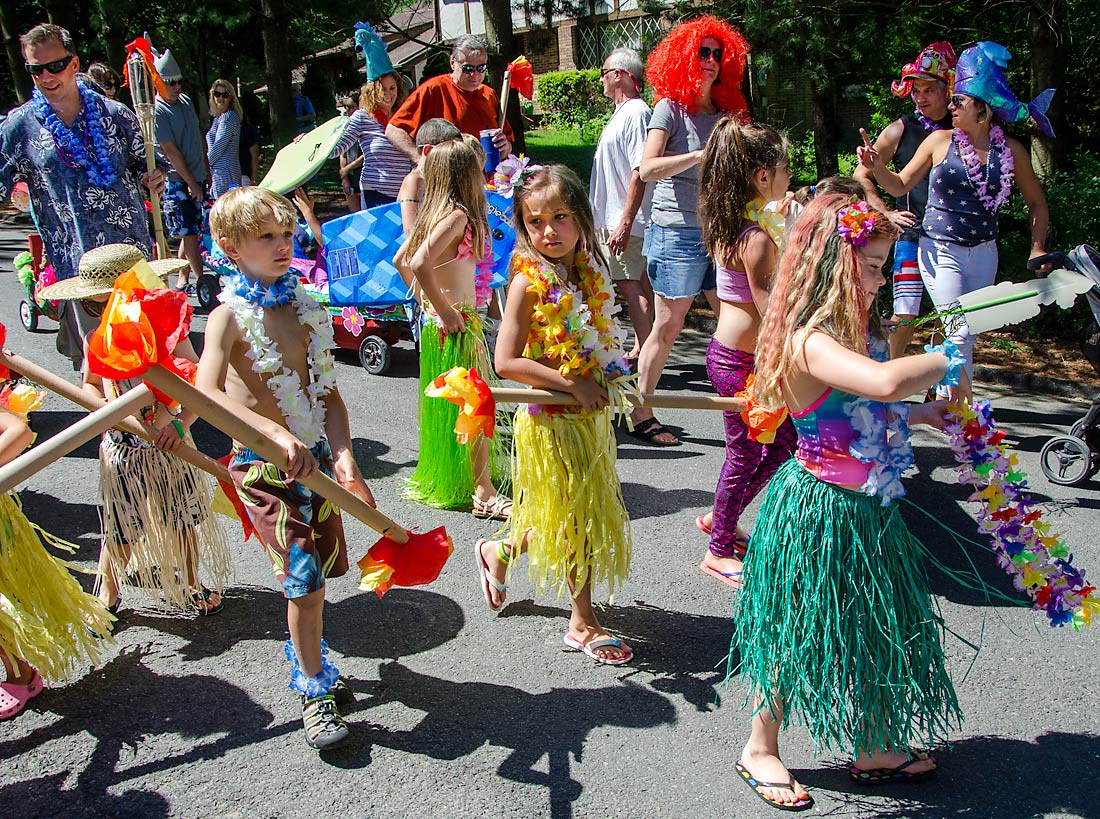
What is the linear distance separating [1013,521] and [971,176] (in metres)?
2.95

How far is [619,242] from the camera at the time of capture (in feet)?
19.7

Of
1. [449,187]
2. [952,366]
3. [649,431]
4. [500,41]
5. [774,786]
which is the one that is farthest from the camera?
[500,41]

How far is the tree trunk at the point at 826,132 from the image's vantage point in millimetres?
9461

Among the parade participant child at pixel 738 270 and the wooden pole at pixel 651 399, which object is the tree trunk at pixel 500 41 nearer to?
the parade participant child at pixel 738 270

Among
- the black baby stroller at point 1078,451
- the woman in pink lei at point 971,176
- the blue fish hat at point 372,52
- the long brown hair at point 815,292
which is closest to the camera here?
the long brown hair at point 815,292

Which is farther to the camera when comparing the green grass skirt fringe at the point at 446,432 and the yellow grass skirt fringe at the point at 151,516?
the green grass skirt fringe at the point at 446,432

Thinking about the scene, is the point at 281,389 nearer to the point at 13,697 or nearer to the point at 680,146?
the point at 13,697

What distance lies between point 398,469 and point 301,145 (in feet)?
8.74

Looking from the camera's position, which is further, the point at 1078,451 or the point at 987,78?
the point at 987,78

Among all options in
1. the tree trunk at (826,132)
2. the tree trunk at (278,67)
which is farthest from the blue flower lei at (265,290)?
the tree trunk at (278,67)

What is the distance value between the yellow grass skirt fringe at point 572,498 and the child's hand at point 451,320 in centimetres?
123

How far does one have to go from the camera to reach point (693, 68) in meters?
5.21

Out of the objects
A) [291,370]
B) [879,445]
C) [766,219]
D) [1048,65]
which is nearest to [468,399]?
[291,370]

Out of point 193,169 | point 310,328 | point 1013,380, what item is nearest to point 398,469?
point 310,328
